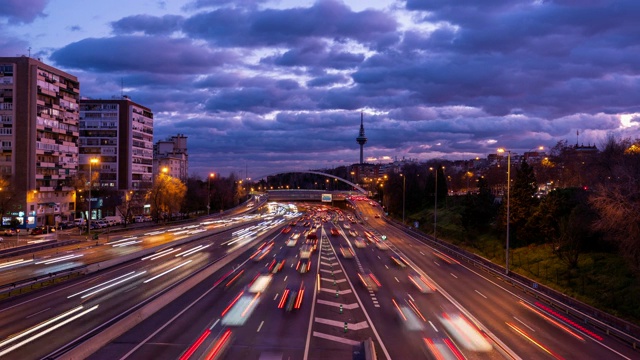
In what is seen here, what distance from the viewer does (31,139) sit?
79.7m

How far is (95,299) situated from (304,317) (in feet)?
43.6

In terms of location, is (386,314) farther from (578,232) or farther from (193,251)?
(193,251)

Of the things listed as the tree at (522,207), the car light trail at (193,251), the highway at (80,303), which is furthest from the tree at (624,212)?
the car light trail at (193,251)

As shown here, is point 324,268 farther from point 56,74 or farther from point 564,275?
point 56,74

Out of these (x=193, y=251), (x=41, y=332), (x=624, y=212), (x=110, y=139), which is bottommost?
(x=193, y=251)

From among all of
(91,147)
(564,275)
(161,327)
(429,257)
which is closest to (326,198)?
(91,147)

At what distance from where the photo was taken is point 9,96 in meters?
78.4

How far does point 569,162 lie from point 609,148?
40.4 meters

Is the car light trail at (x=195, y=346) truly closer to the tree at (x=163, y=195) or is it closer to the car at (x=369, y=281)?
the car at (x=369, y=281)

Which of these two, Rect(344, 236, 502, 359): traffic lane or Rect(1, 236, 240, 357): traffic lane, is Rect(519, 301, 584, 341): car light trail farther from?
Rect(1, 236, 240, 357): traffic lane

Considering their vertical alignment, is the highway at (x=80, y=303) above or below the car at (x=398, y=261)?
above

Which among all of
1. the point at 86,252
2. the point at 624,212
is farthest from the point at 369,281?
the point at 86,252

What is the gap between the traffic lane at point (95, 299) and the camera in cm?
2247

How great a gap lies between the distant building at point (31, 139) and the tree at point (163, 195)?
16.2 m
